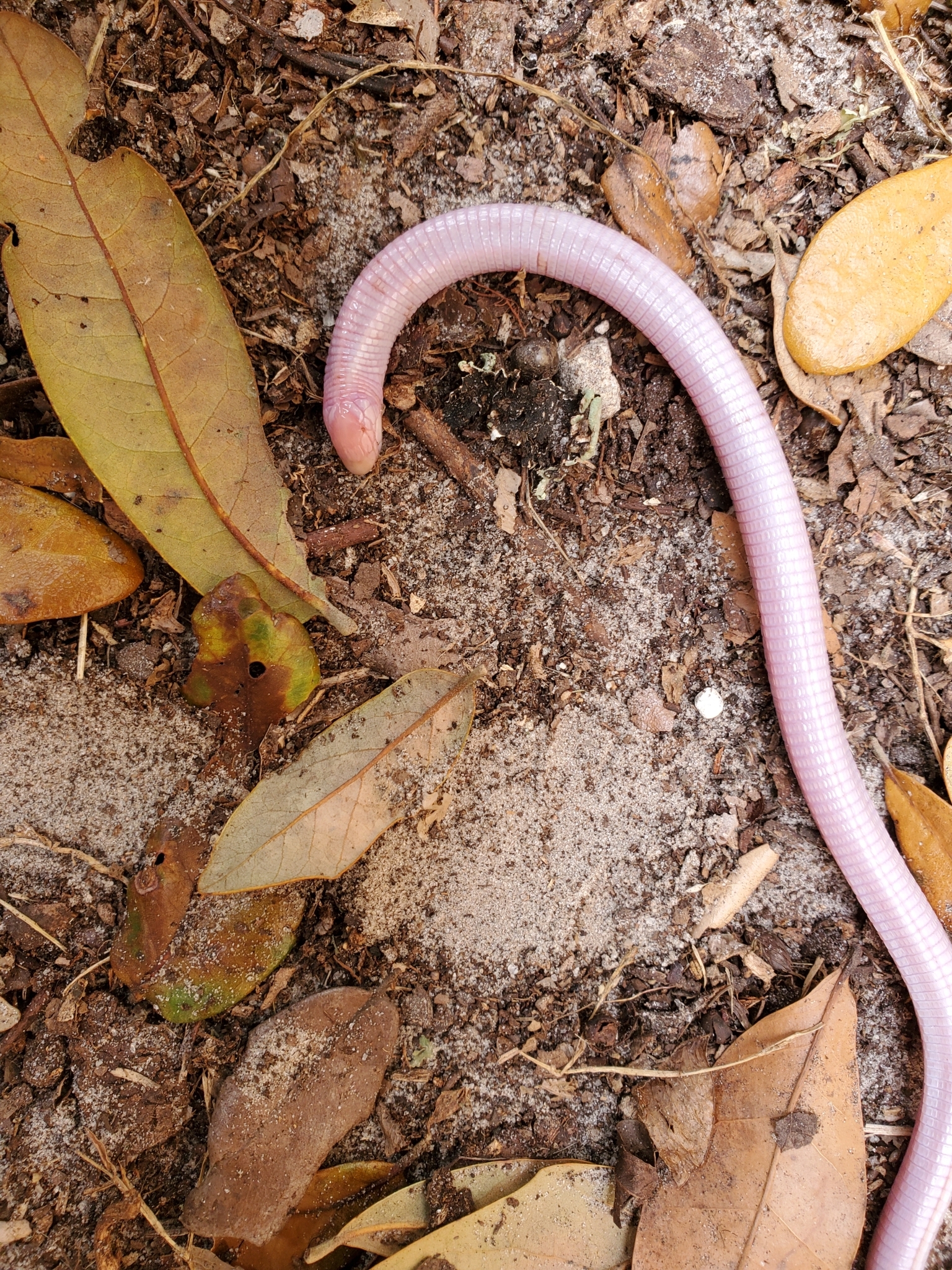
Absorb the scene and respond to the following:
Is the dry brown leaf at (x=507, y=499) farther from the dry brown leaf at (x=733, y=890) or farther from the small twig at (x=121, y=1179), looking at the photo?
the small twig at (x=121, y=1179)

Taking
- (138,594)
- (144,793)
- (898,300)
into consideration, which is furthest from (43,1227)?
(898,300)

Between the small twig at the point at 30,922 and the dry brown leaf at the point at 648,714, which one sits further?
the dry brown leaf at the point at 648,714

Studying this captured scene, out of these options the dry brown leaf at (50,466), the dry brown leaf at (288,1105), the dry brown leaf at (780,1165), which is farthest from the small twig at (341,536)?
the dry brown leaf at (780,1165)

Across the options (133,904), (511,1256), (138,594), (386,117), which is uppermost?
(386,117)

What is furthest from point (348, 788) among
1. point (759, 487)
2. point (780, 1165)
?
point (780, 1165)

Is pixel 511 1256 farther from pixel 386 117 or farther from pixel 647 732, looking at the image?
pixel 386 117

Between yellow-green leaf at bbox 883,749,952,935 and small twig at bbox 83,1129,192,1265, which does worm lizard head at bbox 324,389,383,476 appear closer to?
yellow-green leaf at bbox 883,749,952,935

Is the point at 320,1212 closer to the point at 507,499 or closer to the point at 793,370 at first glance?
the point at 507,499
